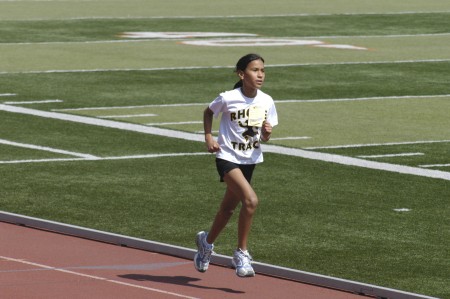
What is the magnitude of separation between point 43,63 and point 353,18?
19107 mm

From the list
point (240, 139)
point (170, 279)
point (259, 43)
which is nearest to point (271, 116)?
point (240, 139)

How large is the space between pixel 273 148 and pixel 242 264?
9731mm

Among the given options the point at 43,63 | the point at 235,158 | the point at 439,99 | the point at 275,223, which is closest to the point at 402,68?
the point at 439,99

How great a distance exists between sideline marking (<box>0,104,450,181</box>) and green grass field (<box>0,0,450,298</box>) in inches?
1.9

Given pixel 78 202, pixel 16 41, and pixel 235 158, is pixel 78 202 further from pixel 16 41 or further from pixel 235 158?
pixel 16 41

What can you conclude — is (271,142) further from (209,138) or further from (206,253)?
(209,138)

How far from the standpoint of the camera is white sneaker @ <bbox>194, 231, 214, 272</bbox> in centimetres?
1260

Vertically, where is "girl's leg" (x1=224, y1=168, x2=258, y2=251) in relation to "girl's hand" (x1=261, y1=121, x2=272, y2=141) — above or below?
below

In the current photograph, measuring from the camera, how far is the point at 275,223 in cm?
1580

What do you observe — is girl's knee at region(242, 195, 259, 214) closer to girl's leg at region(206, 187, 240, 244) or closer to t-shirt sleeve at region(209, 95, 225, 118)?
girl's leg at region(206, 187, 240, 244)

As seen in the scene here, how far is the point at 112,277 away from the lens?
1259 cm

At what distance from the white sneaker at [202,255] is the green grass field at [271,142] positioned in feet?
3.58

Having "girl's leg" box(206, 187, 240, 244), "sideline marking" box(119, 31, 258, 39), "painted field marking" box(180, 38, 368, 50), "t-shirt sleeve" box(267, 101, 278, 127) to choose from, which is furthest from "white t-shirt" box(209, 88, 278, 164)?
"sideline marking" box(119, 31, 258, 39)

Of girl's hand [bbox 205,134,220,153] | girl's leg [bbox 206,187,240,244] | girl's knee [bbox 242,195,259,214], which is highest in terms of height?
girl's hand [bbox 205,134,220,153]
